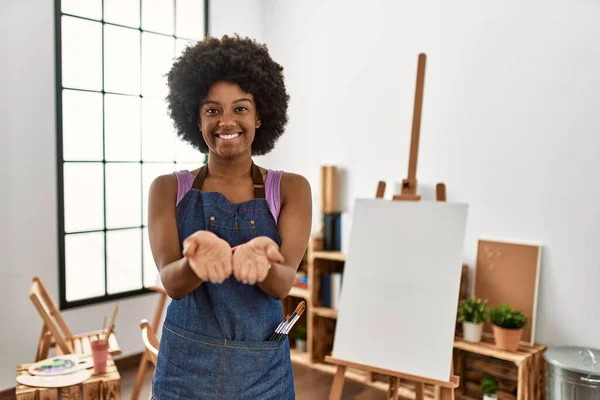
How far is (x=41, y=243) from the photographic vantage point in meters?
3.44

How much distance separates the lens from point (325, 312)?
3.84m

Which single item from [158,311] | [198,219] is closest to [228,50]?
[198,219]

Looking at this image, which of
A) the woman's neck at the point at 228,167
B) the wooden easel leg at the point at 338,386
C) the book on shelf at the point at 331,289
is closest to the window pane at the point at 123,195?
the book on shelf at the point at 331,289

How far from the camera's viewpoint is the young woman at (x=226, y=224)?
3.87 feet

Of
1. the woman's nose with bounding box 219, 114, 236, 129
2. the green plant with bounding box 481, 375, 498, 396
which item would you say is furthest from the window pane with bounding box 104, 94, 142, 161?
the woman's nose with bounding box 219, 114, 236, 129

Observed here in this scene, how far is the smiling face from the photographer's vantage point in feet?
3.91

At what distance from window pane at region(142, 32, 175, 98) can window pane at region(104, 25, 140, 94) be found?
0.06m

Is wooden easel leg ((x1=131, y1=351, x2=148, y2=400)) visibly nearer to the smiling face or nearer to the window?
the window

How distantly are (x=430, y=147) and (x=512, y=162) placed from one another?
0.55m

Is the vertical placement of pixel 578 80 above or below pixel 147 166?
above

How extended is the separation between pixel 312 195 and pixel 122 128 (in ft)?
5.38

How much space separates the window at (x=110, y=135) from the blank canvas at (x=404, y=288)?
153 centimetres

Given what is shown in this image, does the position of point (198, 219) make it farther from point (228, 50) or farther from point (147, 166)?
point (147, 166)

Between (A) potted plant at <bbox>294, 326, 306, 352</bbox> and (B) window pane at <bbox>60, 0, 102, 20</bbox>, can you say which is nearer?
(B) window pane at <bbox>60, 0, 102, 20</bbox>
